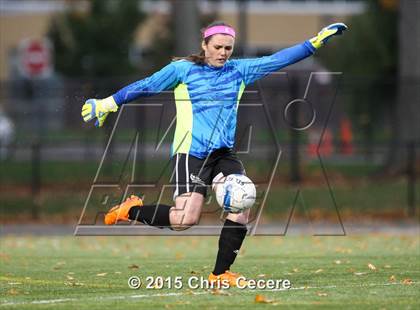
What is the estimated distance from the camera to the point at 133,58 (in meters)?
55.2

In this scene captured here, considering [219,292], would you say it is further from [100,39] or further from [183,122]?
[100,39]

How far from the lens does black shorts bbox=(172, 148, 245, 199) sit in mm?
9484

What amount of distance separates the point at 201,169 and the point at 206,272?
55.9 inches

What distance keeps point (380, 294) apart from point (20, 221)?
14218 millimetres

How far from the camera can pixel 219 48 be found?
373 inches

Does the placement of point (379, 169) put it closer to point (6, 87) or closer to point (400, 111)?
point (400, 111)

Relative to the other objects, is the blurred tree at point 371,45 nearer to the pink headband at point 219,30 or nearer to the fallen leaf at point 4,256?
the fallen leaf at point 4,256

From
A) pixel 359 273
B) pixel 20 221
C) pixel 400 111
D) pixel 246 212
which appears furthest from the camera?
pixel 400 111

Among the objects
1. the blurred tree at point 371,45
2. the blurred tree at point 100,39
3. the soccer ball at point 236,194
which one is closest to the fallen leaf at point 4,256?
the soccer ball at point 236,194

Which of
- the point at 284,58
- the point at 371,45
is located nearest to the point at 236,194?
the point at 284,58

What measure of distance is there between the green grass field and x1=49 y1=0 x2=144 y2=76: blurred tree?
102 ft

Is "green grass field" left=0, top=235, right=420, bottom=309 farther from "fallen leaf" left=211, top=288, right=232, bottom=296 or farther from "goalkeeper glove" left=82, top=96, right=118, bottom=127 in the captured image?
"goalkeeper glove" left=82, top=96, right=118, bottom=127

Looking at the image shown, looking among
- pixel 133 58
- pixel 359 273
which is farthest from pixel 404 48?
pixel 133 58

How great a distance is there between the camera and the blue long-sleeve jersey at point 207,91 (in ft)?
31.2
